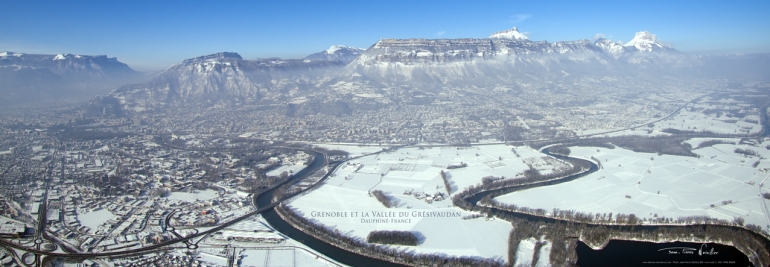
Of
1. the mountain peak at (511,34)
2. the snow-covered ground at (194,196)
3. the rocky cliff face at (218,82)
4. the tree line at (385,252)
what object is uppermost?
the mountain peak at (511,34)

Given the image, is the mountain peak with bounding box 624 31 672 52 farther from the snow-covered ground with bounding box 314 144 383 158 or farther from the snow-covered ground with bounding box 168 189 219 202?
the snow-covered ground with bounding box 168 189 219 202

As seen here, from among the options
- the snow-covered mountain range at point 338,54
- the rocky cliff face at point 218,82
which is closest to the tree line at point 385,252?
the rocky cliff face at point 218,82

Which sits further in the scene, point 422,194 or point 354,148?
point 354,148

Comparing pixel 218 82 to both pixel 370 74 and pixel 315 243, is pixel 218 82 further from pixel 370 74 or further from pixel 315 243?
pixel 315 243

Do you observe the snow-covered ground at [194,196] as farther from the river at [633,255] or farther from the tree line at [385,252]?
the river at [633,255]

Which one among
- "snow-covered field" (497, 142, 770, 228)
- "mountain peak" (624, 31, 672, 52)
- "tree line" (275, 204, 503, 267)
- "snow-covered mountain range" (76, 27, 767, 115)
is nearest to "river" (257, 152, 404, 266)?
"tree line" (275, 204, 503, 267)

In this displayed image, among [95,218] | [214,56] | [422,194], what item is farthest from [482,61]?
[95,218]
